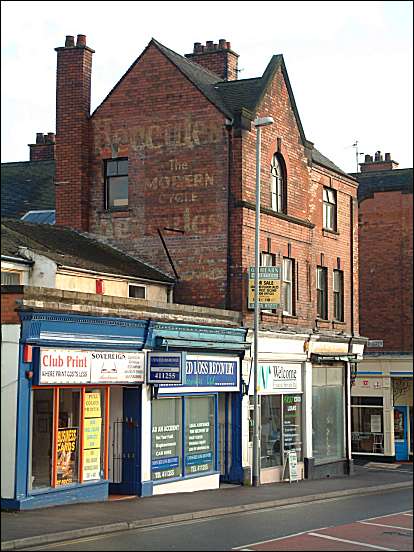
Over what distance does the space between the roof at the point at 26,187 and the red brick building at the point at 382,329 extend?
1294 centimetres

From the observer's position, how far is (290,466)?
28.1 meters

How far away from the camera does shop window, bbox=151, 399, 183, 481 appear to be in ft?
73.6

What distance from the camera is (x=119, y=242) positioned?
28.0 metres

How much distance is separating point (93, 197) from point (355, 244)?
1089cm

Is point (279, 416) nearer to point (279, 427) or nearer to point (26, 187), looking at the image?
point (279, 427)

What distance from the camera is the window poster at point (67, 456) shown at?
1966 cm

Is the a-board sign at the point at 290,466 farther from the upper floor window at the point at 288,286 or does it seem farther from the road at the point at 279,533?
the road at the point at 279,533

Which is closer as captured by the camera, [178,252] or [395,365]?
[178,252]

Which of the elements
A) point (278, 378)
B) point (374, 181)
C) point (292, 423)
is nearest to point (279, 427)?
point (292, 423)

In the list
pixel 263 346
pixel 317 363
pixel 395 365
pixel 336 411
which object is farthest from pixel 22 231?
pixel 395 365

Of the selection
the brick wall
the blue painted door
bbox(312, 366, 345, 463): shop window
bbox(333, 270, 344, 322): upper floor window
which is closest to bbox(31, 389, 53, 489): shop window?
bbox(312, 366, 345, 463): shop window

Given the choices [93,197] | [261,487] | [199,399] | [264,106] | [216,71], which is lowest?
[261,487]

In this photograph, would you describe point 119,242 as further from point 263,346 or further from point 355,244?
point 355,244

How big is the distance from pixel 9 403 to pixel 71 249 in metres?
7.08
